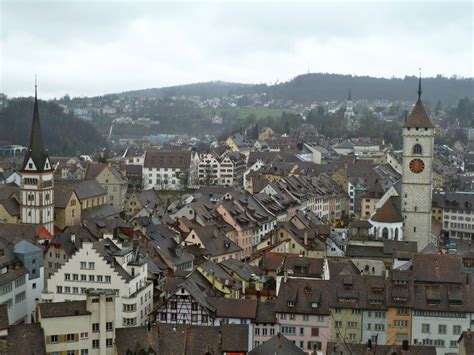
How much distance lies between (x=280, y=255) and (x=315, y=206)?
41483 millimetres

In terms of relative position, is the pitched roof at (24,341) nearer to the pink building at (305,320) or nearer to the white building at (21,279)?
the white building at (21,279)

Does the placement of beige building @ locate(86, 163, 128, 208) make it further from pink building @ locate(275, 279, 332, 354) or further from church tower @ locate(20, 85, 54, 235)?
pink building @ locate(275, 279, 332, 354)

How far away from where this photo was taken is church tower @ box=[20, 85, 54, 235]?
79.1 m

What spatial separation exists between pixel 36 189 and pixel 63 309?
35.8 metres

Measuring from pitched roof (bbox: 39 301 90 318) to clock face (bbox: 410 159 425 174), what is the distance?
145 feet

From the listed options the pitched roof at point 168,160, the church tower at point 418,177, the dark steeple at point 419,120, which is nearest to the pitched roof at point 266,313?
the church tower at point 418,177

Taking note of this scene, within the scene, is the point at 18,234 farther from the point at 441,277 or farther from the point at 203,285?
the point at 441,277

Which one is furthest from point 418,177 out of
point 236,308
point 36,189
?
point 36,189

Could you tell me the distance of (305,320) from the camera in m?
50.4

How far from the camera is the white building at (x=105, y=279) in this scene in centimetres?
5291

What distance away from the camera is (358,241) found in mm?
75688

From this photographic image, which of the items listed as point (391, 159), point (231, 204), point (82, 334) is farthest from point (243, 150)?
Result: point (82, 334)

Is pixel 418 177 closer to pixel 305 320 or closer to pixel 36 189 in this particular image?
pixel 305 320

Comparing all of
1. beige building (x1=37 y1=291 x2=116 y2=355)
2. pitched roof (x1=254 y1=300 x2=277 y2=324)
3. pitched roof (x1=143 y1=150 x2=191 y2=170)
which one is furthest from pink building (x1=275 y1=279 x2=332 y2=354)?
pitched roof (x1=143 y1=150 x2=191 y2=170)
